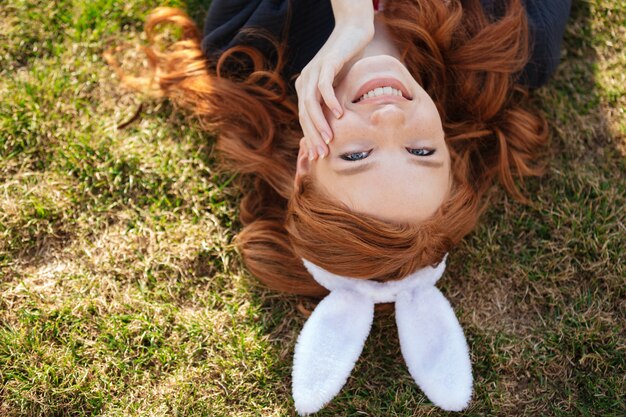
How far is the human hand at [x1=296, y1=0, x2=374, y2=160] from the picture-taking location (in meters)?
2.38

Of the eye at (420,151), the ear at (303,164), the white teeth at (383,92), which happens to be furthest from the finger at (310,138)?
the eye at (420,151)

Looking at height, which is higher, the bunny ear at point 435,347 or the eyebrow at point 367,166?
the eyebrow at point 367,166

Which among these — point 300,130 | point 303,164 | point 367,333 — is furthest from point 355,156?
point 367,333

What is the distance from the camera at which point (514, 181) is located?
316 centimetres

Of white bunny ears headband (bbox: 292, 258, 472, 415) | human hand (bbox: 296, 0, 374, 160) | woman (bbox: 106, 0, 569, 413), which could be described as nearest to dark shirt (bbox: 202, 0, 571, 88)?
woman (bbox: 106, 0, 569, 413)

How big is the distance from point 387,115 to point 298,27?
3.08ft

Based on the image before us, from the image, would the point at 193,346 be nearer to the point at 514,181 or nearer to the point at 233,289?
the point at 233,289

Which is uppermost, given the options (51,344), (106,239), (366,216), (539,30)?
(539,30)

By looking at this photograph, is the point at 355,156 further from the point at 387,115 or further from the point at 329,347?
the point at 329,347

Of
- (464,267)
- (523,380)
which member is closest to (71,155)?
(464,267)

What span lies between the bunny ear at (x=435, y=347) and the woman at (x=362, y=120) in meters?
0.02

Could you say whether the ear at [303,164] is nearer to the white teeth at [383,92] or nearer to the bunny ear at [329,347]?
the white teeth at [383,92]

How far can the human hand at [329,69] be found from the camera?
2385 millimetres

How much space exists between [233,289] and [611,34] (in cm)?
248
